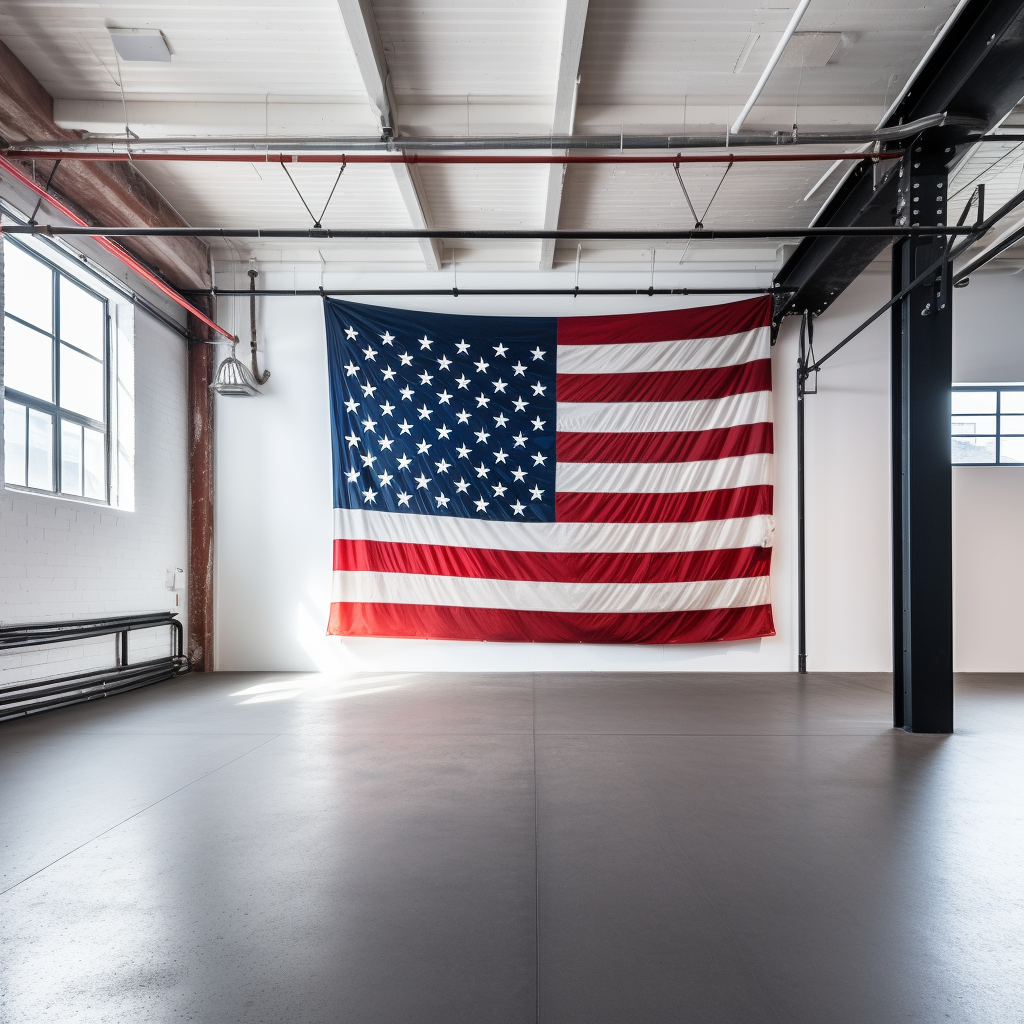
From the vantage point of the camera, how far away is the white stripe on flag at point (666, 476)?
7246 mm

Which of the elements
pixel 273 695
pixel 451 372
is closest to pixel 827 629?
pixel 451 372

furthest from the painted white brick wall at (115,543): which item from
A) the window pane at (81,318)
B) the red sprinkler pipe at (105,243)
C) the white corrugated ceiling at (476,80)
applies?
the white corrugated ceiling at (476,80)

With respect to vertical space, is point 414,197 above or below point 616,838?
above

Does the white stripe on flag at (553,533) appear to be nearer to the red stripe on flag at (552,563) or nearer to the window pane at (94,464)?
the red stripe on flag at (552,563)

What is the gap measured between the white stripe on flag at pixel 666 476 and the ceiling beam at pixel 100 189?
4.29 metres

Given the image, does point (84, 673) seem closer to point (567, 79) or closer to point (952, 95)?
point (567, 79)

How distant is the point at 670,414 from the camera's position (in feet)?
23.9

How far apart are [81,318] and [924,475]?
6.62 m

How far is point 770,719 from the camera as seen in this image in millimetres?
4852

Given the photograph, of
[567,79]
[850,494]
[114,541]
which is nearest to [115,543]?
[114,541]

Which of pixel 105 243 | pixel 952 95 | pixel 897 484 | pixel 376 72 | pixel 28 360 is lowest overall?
pixel 897 484

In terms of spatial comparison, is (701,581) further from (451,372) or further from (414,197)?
(414,197)

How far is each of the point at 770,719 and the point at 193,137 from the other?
5.70 meters

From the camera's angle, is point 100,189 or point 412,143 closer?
point 412,143
